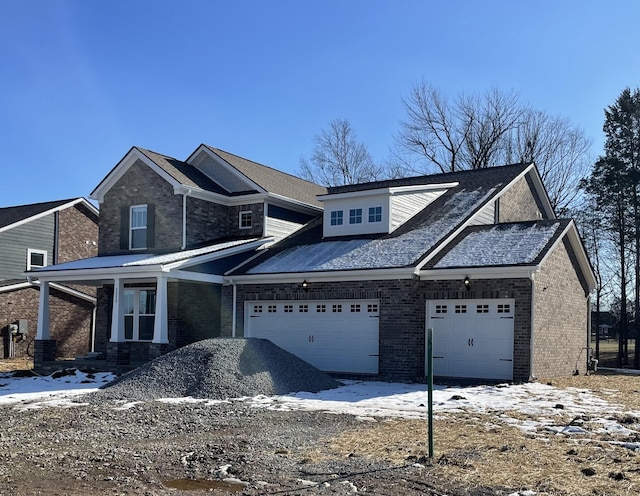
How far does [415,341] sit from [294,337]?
3.84 m

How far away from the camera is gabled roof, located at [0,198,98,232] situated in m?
29.6

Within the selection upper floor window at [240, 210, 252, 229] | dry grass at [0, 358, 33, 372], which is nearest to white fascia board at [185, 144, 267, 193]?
upper floor window at [240, 210, 252, 229]

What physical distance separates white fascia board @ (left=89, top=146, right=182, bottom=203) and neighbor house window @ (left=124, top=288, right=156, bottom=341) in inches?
141

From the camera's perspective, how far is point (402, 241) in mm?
20453

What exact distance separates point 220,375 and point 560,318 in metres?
9.83

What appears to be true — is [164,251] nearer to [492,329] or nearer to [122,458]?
[492,329]

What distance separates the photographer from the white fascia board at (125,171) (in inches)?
885

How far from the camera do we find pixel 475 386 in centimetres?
1641

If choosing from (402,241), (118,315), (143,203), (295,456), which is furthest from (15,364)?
(295,456)

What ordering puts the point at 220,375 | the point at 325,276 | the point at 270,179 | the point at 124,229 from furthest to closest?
the point at 270,179, the point at 124,229, the point at 325,276, the point at 220,375

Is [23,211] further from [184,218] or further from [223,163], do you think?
[184,218]

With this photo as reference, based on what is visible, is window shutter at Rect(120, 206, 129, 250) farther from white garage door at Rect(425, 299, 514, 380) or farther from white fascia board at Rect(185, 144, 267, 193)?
white garage door at Rect(425, 299, 514, 380)

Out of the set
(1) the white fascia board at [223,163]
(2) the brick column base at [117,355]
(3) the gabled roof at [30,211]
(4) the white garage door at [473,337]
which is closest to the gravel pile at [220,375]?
(4) the white garage door at [473,337]

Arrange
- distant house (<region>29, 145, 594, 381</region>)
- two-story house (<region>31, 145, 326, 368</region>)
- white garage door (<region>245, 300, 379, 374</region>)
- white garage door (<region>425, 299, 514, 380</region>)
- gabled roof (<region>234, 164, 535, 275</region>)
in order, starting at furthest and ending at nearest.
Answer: two-story house (<region>31, 145, 326, 368</region>)
gabled roof (<region>234, 164, 535, 275</region>)
white garage door (<region>245, 300, 379, 374</region>)
distant house (<region>29, 145, 594, 381</region>)
white garage door (<region>425, 299, 514, 380</region>)
